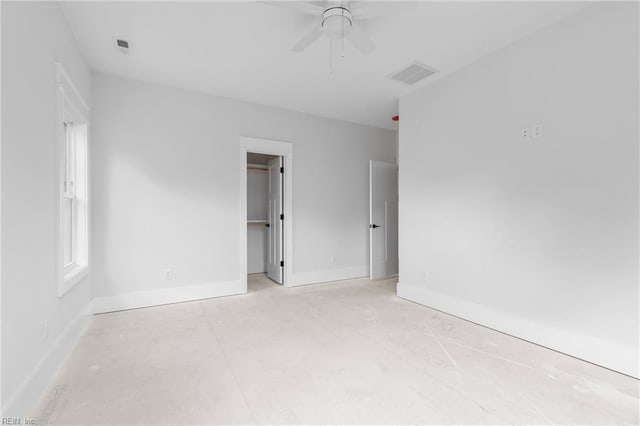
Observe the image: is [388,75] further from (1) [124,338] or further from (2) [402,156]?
(1) [124,338]

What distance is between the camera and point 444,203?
3.58 metres

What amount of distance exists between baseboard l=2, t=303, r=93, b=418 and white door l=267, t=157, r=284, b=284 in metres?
2.66

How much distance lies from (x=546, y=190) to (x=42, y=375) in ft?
13.1

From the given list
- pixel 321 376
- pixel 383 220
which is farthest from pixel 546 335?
pixel 383 220

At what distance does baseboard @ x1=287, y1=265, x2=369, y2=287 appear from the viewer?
482 centimetres

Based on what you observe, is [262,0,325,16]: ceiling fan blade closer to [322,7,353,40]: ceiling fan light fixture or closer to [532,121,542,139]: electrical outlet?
[322,7,353,40]: ceiling fan light fixture

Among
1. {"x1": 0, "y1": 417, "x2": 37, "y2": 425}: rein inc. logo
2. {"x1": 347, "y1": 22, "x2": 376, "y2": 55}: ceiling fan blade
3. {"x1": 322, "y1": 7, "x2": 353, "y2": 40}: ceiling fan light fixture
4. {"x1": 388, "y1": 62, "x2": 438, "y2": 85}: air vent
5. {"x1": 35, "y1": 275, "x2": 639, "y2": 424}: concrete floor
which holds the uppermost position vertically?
{"x1": 388, "y1": 62, "x2": 438, "y2": 85}: air vent

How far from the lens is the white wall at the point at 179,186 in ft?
11.6

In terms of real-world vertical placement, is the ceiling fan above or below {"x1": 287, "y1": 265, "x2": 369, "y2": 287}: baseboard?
above

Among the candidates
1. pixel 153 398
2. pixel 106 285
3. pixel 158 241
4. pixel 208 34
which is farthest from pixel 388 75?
pixel 106 285

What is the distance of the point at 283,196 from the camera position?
483 cm

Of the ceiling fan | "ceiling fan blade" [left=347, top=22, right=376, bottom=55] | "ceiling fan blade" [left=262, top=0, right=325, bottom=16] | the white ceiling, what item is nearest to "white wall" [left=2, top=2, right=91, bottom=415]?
the white ceiling

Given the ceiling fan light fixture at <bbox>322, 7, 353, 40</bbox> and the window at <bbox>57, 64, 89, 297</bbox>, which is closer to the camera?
the ceiling fan light fixture at <bbox>322, 7, 353, 40</bbox>

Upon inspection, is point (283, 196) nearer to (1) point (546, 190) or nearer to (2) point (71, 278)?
(2) point (71, 278)
